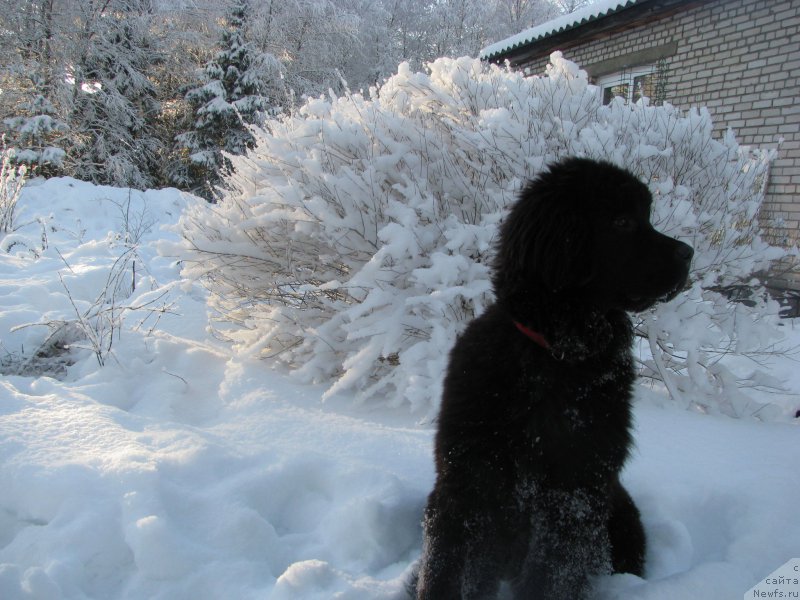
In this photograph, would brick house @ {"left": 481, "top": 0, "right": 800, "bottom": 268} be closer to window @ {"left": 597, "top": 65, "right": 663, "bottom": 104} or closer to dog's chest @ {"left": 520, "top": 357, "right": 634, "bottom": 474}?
window @ {"left": 597, "top": 65, "right": 663, "bottom": 104}

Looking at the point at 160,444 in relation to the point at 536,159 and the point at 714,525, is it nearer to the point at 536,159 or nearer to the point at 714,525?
the point at 714,525

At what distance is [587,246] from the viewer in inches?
69.7

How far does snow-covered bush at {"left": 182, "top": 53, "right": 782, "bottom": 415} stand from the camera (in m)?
3.35

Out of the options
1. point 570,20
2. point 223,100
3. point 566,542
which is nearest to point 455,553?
point 566,542

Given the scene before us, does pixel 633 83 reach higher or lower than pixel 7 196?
higher

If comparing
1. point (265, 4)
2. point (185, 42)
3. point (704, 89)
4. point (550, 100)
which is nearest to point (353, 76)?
point (265, 4)

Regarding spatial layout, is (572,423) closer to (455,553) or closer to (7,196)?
(455,553)

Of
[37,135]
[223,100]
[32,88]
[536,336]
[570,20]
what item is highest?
[570,20]

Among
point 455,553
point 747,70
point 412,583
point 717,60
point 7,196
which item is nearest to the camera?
point 455,553

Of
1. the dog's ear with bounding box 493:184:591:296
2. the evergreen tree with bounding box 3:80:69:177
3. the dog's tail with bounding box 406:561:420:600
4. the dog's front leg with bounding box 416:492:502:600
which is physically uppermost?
the evergreen tree with bounding box 3:80:69:177

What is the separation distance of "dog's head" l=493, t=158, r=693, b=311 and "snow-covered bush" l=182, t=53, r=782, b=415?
134cm

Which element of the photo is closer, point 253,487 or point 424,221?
point 253,487

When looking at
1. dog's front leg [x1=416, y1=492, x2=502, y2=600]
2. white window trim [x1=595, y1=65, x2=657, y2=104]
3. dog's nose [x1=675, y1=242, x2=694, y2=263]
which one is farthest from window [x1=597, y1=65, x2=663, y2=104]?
dog's front leg [x1=416, y1=492, x2=502, y2=600]

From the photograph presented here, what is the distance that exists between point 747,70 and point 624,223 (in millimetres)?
8902
